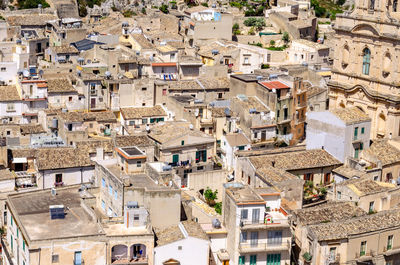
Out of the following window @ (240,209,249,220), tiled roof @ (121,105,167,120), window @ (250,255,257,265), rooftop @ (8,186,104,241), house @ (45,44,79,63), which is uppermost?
house @ (45,44,79,63)

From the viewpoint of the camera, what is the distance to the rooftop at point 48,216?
4719 cm

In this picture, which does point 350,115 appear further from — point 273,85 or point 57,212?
point 57,212

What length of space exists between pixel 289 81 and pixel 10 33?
107 feet

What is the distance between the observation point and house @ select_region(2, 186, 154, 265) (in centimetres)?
4641

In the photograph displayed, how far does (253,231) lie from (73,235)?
1007 cm

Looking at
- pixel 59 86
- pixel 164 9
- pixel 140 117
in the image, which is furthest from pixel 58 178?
pixel 164 9

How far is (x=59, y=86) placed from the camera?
237ft

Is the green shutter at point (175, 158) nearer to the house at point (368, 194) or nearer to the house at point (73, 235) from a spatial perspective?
the house at point (73, 235)

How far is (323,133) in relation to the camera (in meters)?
63.1

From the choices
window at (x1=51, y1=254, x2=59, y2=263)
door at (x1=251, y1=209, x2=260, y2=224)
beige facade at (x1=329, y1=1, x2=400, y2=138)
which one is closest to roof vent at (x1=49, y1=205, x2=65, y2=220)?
window at (x1=51, y1=254, x2=59, y2=263)

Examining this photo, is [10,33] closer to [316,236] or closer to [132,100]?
[132,100]

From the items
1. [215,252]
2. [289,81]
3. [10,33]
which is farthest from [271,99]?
[10,33]

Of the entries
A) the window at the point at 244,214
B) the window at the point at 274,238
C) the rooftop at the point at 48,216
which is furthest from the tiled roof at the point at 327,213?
the rooftop at the point at 48,216

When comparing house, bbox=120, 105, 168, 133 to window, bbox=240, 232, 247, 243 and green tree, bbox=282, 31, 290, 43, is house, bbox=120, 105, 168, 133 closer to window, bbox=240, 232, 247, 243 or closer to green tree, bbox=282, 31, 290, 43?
window, bbox=240, 232, 247, 243
